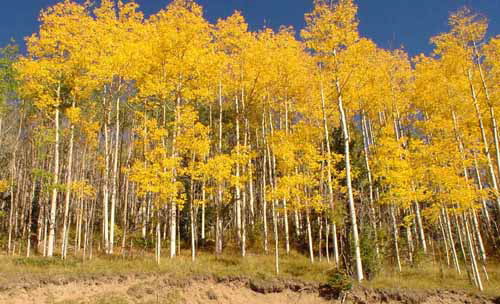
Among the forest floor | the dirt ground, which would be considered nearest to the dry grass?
the forest floor

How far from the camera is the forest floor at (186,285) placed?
35.0 ft

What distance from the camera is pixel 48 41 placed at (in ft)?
48.6

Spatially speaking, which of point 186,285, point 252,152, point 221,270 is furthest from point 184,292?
A: point 252,152

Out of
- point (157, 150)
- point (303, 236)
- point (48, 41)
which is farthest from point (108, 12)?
point (303, 236)

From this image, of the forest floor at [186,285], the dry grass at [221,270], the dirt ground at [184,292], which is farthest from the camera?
the dry grass at [221,270]

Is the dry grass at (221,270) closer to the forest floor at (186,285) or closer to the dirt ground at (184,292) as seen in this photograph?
the forest floor at (186,285)

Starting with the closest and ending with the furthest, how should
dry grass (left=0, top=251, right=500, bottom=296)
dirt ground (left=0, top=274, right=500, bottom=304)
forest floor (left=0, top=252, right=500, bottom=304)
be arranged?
dirt ground (left=0, top=274, right=500, bottom=304) < forest floor (left=0, top=252, right=500, bottom=304) < dry grass (left=0, top=251, right=500, bottom=296)

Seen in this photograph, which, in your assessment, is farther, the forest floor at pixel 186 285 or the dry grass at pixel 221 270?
the dry grass at pixel 221 270

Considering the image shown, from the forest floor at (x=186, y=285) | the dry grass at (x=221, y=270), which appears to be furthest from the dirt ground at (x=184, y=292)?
the dry grass at (x=221, y=270)

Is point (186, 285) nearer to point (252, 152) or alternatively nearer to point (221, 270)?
point (221, 270)

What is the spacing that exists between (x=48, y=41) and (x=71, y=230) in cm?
1489

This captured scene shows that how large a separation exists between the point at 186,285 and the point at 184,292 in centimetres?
26

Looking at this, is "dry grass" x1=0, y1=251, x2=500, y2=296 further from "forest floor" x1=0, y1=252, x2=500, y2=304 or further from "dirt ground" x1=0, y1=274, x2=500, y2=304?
"dirt ground" x1=0, y1=274, x2=500, y2=304

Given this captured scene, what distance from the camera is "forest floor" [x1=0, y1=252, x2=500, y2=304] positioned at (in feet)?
35.0
